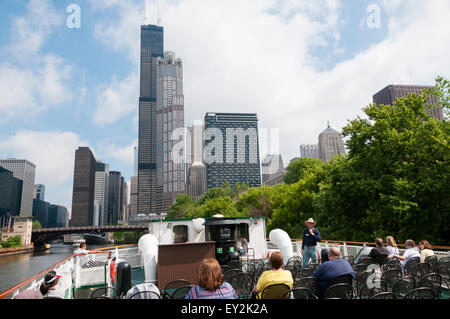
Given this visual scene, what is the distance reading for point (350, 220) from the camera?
25.5m

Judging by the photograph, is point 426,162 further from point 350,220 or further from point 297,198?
point 297,198

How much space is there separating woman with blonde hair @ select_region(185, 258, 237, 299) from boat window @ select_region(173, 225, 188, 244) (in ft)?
40.8

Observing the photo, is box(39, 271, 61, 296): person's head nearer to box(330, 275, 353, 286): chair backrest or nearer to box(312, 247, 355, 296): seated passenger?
box(312, 247, 355, 296): seated passenger

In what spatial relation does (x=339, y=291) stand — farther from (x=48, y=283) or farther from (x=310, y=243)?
(x=310, y=243)

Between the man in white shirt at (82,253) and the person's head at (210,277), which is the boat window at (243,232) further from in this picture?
the person's head at (210,277)

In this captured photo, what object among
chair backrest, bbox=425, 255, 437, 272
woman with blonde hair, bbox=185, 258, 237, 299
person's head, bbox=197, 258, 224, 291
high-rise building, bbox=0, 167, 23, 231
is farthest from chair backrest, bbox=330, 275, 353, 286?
high-rise building, bbox=0, 167, 23, 231

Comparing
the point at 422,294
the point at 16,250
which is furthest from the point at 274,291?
the point at 16,250

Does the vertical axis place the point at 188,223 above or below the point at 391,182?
below

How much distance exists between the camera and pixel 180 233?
1581 cm

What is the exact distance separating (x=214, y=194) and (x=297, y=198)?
199 ft

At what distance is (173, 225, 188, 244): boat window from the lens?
15664 millimetres

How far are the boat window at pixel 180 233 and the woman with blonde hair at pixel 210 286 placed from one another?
40.8ft

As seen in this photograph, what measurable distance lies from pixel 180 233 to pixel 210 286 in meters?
12.7
